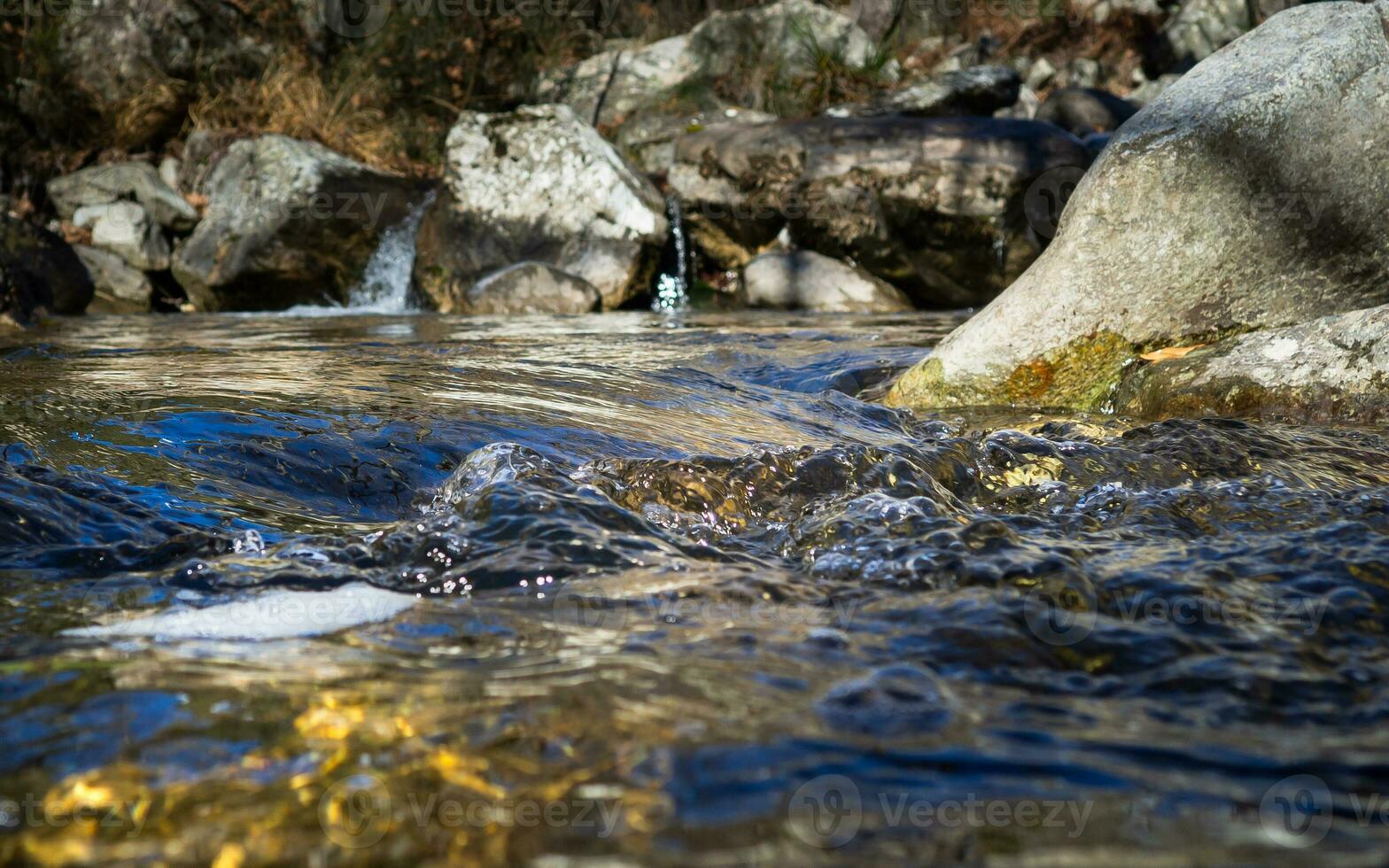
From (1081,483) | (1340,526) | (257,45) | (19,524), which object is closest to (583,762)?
(19,524)

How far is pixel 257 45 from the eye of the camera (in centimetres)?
1329

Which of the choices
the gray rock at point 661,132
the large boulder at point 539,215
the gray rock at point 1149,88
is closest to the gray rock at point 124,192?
the large boulder at point 539,215

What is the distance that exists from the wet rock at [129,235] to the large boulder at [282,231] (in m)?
0.24

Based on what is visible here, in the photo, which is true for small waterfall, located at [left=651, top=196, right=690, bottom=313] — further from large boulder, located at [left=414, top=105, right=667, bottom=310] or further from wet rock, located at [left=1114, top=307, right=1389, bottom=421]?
wet rock, located at [left=1114, top=307, right=1389, bottom=421]

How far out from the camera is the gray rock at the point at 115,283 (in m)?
10.7

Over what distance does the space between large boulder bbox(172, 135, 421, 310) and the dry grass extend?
4.92 ft

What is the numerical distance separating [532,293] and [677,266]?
5.81 ft

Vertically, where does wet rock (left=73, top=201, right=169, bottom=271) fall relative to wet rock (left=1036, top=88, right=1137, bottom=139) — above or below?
below

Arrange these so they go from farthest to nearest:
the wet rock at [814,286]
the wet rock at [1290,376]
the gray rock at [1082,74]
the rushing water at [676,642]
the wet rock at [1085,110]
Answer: the gray rock at [1082,74]
the wet rock at [1085,110]
the wet rock at [814,286]
the wet rock at [1290,376]
the rushing water at [676,642]

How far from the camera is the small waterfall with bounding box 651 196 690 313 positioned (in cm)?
1059

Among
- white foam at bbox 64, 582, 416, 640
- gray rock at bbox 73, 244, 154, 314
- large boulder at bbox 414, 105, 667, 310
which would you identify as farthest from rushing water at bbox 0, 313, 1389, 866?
gray rock at bbox 73, 244, 154, 314

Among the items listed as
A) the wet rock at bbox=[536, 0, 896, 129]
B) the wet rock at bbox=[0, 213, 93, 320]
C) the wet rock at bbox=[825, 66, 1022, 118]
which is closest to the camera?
the wet rock at bbox=[0, 213, 93, 320]

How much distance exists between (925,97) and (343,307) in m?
6.62

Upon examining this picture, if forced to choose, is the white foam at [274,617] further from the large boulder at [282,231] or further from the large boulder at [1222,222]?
the large boulder at [282,231]
